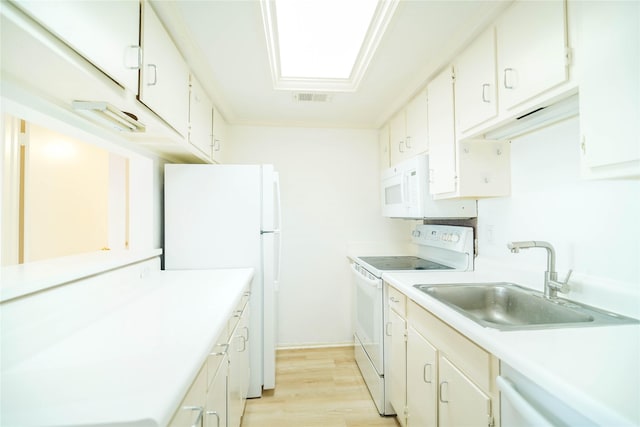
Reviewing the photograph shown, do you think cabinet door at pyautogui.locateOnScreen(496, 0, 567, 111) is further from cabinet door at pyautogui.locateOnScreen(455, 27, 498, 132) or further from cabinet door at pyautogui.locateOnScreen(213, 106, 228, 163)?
A: cabinet door at pyautogui.locateOnScreen(213, 106, 228, 163)

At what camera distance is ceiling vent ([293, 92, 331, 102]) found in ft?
7.38

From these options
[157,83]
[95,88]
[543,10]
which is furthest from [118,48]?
[543,10]

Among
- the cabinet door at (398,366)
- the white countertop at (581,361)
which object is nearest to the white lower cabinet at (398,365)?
the cabinet door at (398,366)

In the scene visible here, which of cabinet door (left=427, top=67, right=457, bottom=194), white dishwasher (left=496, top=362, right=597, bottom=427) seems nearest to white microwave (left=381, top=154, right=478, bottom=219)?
cabinet door (left=427, top=67, right=457, bottom=194)

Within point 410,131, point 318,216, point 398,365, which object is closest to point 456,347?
point 398,365

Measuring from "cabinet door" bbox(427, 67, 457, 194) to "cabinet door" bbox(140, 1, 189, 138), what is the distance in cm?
161

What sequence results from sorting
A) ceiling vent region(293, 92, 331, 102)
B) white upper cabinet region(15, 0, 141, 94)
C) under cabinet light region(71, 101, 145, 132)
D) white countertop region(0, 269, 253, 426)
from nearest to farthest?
white countertop region(0, 269, 253, 426), white upper cabinet region(15, 0, 141, 94), under cabinet light region(71, 101, 145, 132), ceiling vent region(293, 92, 331, 102)

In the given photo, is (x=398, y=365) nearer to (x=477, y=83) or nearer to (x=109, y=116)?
(x=477, y=83)

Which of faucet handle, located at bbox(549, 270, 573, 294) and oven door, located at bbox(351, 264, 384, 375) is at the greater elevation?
faucet handle, located at bbox(549, 270, 573, 294)

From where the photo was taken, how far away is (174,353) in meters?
0.81

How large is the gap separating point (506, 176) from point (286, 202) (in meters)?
1.96

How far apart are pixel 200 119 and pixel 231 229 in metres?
0.82

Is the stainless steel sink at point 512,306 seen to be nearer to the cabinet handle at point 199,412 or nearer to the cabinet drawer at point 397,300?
the cabinet drawer at point 397,300

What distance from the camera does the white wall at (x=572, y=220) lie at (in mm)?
1070
